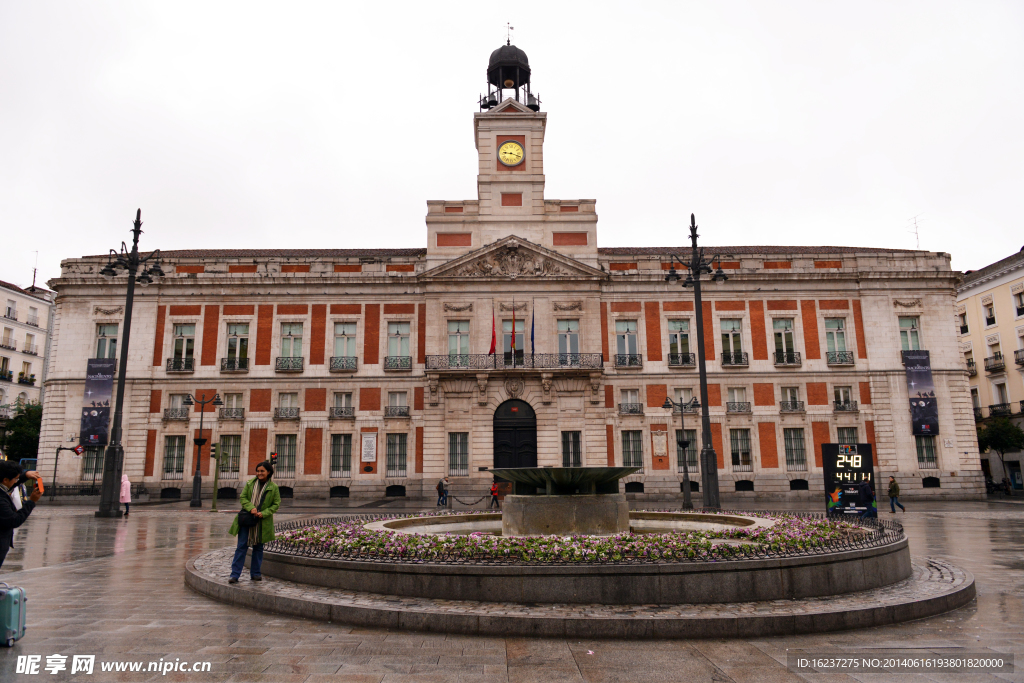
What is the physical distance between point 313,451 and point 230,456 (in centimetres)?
416

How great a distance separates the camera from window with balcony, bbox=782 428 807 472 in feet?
110

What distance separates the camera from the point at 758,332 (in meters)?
34.8

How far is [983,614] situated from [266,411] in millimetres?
31565

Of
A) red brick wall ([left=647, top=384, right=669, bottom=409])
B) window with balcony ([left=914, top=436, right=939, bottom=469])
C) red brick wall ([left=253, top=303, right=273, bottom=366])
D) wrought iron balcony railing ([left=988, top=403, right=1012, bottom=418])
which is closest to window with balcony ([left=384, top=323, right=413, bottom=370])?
red brick wall ([left=253, top=303, right=273, bottom=366])

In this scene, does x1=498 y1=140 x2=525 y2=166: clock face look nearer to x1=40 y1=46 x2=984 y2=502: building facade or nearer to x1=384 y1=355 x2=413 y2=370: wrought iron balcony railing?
x1=40 y1=46 x2=984 y2=502: building facade

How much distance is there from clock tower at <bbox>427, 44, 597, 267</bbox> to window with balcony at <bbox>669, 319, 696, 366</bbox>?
533 centimetres

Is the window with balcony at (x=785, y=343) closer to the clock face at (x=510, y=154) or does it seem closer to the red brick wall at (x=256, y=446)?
the clock face at (x=510, y=154)

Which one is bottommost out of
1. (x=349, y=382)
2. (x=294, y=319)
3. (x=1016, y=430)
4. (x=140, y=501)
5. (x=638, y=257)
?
(x=140, y=501)

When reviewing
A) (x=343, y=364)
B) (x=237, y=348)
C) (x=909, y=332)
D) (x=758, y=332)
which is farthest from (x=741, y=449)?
(x=237, y=348)

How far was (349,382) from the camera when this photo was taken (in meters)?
34.2

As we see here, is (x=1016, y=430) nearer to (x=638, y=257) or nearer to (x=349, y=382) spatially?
(x=638, y=257)

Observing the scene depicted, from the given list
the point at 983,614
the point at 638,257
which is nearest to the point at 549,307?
the point at 638,257

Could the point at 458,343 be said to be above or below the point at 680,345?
above

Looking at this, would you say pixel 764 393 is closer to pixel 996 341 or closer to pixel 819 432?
pixel 819 432
